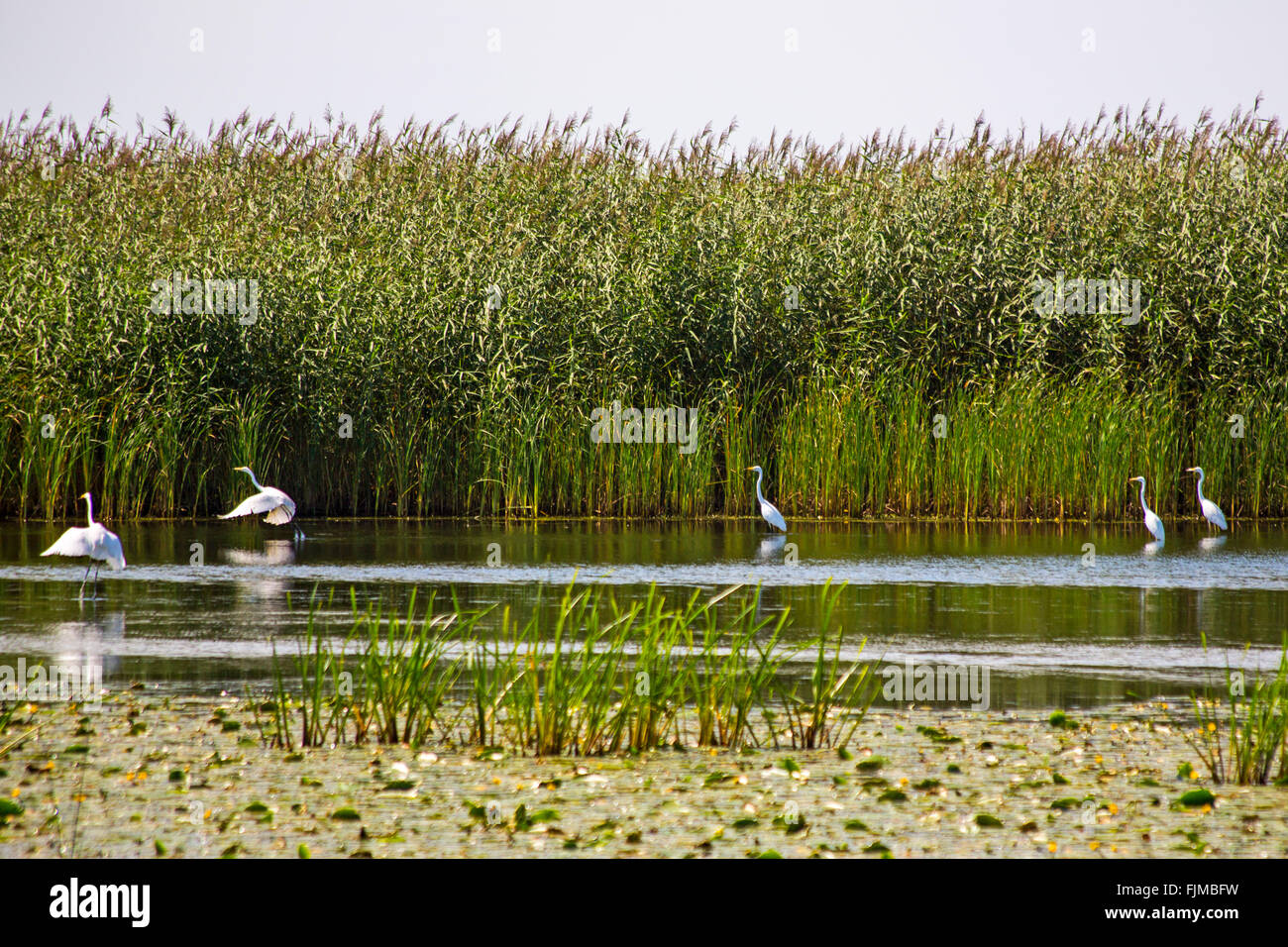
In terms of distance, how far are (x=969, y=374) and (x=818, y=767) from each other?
497 inches

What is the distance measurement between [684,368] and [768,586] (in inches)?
265

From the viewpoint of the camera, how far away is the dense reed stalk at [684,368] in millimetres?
16156

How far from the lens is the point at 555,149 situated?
25.0 m

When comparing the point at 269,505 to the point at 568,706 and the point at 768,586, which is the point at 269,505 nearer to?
the point at 768,586

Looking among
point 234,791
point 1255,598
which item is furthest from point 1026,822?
point 1255,598

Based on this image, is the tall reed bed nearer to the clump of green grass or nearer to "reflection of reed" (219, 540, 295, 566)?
the clump of green grass

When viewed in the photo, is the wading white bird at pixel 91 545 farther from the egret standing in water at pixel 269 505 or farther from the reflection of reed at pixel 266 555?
the egret standing in water at pixel 269 505

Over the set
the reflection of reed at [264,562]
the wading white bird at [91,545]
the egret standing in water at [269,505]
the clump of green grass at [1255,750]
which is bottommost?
the clump of green grass at [1255,750]

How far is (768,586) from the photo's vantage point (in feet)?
36.2

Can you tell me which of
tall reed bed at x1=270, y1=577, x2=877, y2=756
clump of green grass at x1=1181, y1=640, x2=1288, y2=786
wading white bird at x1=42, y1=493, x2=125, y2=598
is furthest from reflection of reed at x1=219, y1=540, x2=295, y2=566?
clump of green grass at x1=1181, y1=640, x2=1288, y2=786

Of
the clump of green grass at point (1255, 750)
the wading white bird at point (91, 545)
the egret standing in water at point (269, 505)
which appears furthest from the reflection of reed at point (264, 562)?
the clump of green grass at point (1255, 750)

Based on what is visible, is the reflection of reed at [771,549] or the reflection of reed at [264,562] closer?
the reflection of reed at [264,562]

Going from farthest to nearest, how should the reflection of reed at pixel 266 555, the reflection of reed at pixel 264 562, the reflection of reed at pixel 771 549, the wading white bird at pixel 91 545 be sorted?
the reflection of reed at pixel 771 549 → the reflection of reed at pixel 266 555 → the reflection of reed at pixel 264 562 → the wading white bird at pixel 91 545

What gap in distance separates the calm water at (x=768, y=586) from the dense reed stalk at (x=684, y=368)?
0.97 meters
